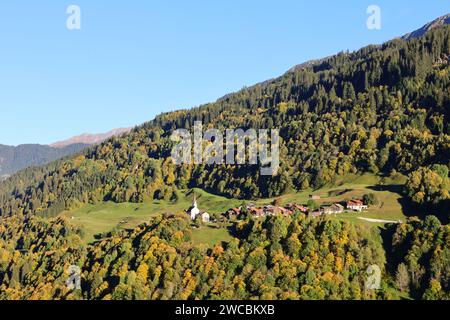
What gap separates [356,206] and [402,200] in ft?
43.4

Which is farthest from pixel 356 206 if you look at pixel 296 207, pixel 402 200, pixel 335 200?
pixel 296 207

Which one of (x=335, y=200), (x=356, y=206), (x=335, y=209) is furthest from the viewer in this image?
(x=335, y=200)

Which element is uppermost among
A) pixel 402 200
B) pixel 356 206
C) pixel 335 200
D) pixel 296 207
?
pixel 402 200

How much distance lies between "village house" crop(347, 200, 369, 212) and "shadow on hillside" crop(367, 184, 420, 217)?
32.7ft

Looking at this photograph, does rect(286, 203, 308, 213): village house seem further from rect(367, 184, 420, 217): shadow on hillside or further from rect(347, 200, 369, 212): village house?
rect(367, 184, 420, 217): shadow on hillside

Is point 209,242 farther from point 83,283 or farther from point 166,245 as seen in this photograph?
point 83,283

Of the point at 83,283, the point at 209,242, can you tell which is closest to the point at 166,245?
the point at 209,242

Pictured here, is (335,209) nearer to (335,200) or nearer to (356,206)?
(356,206)

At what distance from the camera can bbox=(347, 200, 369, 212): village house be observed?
147m

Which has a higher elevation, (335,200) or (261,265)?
(335,200)

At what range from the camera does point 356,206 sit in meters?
148

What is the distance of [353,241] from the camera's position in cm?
11812

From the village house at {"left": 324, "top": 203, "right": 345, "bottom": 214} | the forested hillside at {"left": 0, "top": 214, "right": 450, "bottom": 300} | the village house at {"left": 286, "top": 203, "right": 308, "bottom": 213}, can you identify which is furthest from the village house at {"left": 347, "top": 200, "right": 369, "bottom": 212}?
the forested hillside at {"left": 0, "top": 214, "right": 450, "bottom": 300}
